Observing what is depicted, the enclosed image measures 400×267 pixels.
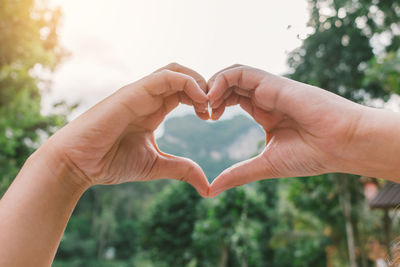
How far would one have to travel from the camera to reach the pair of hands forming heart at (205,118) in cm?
88

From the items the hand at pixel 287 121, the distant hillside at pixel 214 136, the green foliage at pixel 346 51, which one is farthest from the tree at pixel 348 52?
the hand at pixel 287 121

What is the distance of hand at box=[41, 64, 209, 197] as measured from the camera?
0.88 meters

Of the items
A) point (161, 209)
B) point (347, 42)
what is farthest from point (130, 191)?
point (347, 42)

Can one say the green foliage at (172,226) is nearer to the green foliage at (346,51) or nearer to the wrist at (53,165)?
the green foliage at (346,51)

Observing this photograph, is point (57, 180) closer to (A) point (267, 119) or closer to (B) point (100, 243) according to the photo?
(A) point (267, 119)

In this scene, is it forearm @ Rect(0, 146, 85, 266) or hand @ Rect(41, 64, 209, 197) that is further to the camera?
hand @ Rect(41, 64, 209, 197)

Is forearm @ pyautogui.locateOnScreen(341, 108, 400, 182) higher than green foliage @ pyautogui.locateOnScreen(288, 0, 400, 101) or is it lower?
higher

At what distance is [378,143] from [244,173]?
1.47 feet

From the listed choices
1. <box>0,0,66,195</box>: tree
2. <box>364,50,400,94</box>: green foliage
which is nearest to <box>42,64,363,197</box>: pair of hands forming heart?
<box>364,50,400,94</box>: green foliage

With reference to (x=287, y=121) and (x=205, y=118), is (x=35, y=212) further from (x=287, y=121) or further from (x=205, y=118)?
(x=287, y=121)

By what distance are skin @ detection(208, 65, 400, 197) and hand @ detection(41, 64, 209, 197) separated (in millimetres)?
105

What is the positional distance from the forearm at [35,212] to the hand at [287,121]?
0.53m

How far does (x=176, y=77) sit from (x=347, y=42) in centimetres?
713

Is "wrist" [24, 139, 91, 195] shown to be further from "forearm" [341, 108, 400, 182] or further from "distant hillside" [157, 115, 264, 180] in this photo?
"distant hillside" [157, 115, 264, 180]
